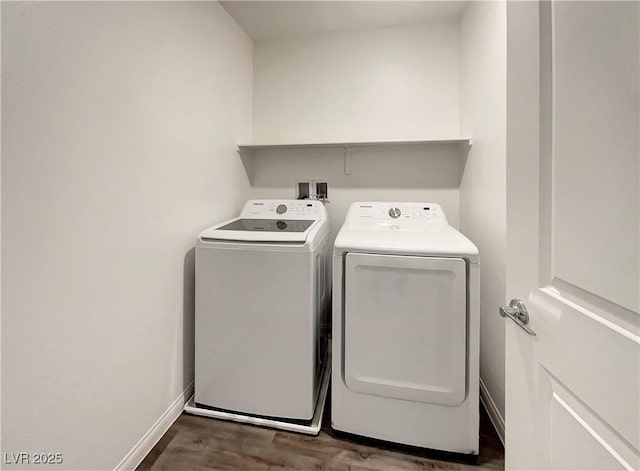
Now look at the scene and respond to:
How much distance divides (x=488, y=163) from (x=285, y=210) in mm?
1269

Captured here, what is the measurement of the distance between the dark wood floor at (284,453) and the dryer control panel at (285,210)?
1.24 meters

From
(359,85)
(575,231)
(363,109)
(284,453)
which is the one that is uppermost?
(359,85)

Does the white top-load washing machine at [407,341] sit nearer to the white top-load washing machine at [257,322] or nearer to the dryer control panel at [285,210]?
the white top-load washing machine at [257,322]

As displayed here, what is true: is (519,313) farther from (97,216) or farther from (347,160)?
(347,160)

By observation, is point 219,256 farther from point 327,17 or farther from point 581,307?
point 327,17

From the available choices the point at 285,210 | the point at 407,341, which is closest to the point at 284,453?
the point at 407,341

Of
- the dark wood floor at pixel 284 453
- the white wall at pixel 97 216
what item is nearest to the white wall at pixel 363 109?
the white wall at pixel 97 216

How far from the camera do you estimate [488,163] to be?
1612 mm

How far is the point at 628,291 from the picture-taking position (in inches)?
17.7

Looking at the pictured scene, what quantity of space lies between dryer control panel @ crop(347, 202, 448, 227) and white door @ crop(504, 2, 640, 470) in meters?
1.08

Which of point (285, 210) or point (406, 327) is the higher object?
point (285, 210)

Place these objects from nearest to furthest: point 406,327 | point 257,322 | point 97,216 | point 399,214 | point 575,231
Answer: point 575,231, point 97,216, point 406,327, point 257,322, point 399,214

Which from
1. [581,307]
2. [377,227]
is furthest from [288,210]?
[581,307]

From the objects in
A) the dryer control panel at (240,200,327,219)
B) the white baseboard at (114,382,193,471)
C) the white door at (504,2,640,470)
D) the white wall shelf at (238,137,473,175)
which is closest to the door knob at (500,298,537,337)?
the white door at (504,2,640,470)
